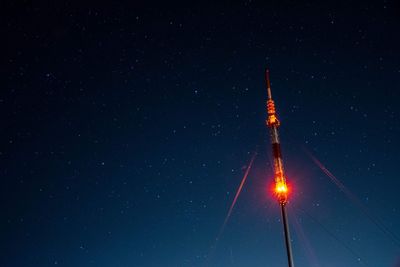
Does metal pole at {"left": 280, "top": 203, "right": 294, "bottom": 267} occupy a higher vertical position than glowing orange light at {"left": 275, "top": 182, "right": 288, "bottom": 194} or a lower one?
lower

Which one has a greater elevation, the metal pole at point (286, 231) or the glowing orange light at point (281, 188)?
the glowing orange light at point (281, 188)

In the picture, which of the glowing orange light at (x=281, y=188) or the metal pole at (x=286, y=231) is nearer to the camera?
the metal pole at (x=286, y=231)

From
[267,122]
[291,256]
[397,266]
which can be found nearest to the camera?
[291,256]

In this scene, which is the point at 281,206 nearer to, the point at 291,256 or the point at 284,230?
the point at 284,230

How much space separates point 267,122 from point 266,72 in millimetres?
3124

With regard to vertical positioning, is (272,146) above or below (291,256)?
above

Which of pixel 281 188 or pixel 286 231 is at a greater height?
pixel 281 188

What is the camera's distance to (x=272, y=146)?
901 inches

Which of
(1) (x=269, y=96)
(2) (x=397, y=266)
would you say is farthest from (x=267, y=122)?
(2) (x=397, y=266)

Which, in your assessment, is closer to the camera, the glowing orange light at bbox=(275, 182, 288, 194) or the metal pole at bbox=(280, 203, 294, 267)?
the metal pole at bbox=(280, 203, 294, 267)

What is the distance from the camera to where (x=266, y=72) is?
80.5 feet

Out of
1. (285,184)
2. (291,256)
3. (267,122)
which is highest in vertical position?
(267,122)

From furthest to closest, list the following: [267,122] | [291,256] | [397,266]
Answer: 1. [397,266]
2. [267,122]
3. [291,256]

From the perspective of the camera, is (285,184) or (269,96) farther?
(269,96)
